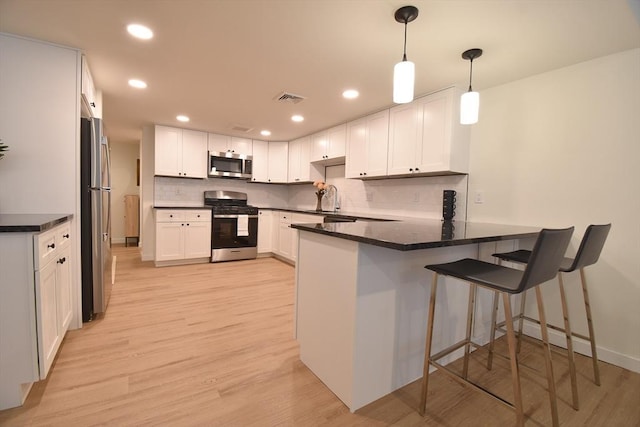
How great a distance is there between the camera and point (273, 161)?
548 centimetres

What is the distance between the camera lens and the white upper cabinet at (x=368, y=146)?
3.41 metres

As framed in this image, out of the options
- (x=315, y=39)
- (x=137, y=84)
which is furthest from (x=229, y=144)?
(x=315, y=39)

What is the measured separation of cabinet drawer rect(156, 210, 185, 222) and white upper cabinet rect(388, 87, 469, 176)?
3.21 m

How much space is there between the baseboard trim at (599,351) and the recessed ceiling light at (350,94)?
8.58 ft

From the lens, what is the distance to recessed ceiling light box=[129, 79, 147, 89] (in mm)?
2805

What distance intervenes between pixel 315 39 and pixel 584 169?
219 cm

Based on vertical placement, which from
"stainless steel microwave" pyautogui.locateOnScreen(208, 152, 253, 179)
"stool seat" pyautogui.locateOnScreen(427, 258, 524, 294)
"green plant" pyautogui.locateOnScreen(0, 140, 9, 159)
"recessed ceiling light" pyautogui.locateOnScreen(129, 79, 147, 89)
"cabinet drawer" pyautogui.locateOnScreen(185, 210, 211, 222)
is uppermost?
"recessed ceiling light" pyautogui.locateOnScreen(129, 79, 147, 89)

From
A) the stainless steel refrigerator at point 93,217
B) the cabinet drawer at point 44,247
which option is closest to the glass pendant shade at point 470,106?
the cabinet drawer at point 44,247

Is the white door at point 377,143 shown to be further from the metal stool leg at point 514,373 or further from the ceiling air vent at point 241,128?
the metal stool leg at point 514,373

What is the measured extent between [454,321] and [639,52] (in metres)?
2.20

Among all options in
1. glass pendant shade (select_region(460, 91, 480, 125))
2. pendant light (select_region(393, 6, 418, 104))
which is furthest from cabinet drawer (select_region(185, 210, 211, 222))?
glass pendant shade (select_region(460, 91, 480, 125))

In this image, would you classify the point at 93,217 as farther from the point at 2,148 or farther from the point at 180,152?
the point at 180,152

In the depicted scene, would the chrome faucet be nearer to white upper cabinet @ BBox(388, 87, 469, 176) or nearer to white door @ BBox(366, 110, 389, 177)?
white door @ BBox(366, 110, 389, 177)

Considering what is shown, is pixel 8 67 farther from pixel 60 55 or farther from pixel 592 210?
pixel 592 210
